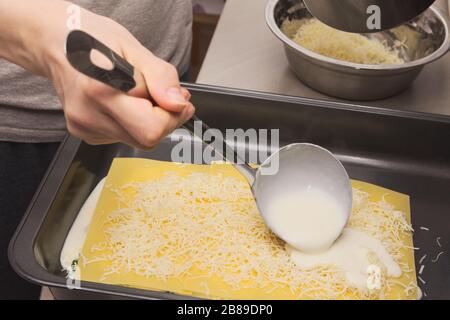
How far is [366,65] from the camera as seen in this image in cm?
90

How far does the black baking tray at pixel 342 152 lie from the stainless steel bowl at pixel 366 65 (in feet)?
0.18

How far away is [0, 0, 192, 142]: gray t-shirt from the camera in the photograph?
35.5 inches

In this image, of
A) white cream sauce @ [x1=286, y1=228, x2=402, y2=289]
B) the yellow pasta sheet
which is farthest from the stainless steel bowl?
white cream sauce @ [x1=286, y1=228, x2=402, y2=289]

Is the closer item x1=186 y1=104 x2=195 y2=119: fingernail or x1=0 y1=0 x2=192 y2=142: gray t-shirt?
x1=186 y1=104 x2=195 y2=119: fingernail

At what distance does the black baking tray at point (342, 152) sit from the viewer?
2.76 feet

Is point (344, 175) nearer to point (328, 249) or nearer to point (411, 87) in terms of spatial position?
Result: point (328, 249)

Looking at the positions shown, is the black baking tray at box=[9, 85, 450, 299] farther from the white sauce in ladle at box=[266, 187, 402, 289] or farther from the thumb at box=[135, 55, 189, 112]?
the thumb at box=[135, 55, 189, 112]

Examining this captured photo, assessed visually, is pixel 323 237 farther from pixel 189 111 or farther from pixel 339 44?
pixel 339 44

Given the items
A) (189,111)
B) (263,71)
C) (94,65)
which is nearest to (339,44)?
(263,71)

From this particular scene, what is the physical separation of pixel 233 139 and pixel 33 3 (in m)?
0.44

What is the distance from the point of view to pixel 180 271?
0.81 metres

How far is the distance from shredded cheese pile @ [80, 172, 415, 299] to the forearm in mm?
288

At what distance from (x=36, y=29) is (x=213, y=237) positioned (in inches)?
15.9
